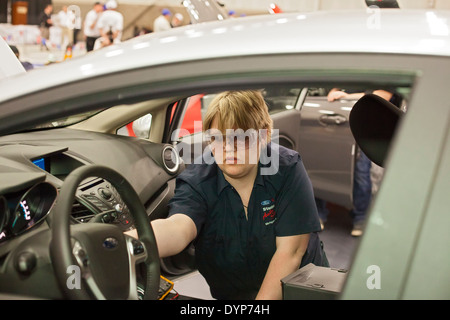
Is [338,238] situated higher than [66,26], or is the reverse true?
[338,238]

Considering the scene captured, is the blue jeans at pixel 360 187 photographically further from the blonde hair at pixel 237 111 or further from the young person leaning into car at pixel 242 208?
the blonde hair at pixel 237 111

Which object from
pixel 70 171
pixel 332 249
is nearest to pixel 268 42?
pixel 70 171

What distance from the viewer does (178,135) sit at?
285 centimetres

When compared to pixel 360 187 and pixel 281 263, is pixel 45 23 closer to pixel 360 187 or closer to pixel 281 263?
pixel 360 187

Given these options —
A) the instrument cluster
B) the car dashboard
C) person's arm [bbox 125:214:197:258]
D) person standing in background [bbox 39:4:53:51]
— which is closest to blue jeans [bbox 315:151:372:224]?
the car dashboard

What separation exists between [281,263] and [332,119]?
7.36 feet

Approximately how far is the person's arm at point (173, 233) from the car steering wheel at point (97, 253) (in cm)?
30

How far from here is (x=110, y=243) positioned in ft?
3.94

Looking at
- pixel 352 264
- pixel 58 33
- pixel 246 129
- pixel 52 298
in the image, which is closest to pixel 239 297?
pixel 246 129

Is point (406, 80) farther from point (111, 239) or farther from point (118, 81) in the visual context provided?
point (111, 239)

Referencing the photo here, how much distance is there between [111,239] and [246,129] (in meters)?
0.63

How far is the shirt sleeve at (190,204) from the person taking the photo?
176cm

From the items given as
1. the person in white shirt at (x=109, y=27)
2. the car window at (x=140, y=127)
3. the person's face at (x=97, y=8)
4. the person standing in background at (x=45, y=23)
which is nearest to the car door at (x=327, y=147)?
the car window at (x=140, y=127)

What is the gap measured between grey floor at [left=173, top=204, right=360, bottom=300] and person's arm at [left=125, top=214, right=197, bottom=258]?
0.52 metres
